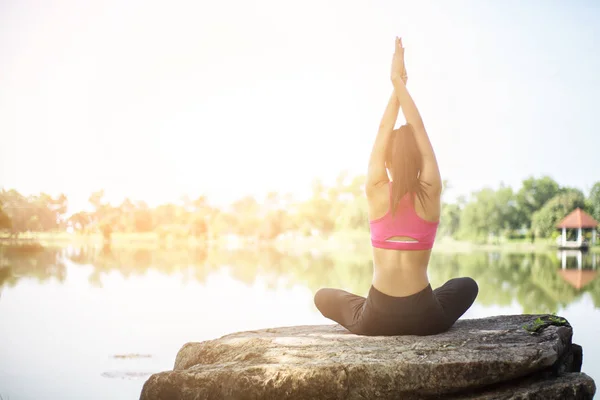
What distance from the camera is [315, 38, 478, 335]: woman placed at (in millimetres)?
2350

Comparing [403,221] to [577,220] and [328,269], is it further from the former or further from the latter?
[577,220]

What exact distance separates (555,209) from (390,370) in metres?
8.44

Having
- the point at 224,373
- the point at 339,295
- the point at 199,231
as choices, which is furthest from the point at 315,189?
the point at 224,373

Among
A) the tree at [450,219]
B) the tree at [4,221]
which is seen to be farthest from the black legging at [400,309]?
the tree at [450,219]

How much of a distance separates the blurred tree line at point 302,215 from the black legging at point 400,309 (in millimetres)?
4844

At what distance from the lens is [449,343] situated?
7.55 feet

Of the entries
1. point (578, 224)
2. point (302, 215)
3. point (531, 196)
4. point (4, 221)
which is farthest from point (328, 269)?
point (4, 221)

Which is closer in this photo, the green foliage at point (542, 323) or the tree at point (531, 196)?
the green foliage at point (542, 323)

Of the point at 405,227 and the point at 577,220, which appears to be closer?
the point at 405,227

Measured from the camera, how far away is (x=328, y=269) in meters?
Answer: 8.55

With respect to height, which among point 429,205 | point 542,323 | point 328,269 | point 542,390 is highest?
point 429,205

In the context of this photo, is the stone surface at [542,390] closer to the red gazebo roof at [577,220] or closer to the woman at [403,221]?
the woman at [403,221]

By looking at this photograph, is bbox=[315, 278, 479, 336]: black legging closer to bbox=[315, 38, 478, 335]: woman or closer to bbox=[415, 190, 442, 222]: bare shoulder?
bbox=[315, 38, 478, 335]: woman

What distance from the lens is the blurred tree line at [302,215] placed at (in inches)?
270
